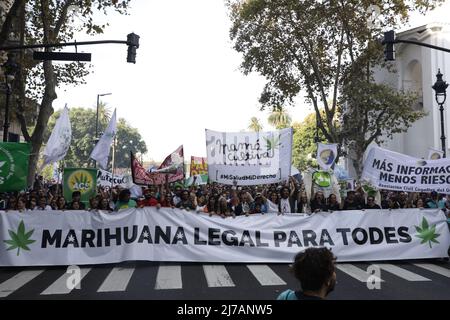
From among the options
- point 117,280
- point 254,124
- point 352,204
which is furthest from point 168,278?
point 254,124

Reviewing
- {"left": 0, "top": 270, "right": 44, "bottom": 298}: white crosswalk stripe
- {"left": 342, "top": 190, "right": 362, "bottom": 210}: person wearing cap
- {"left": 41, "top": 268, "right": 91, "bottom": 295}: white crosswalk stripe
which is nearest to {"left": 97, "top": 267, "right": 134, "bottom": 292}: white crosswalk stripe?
{"left": 41, "top": 268, "right": 91, "bottom": 295}: white crosswalk stripe

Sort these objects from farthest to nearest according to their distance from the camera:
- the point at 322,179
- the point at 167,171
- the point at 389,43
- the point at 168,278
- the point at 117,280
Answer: the point at 322,179, the point at 167,171, the point at 389,43, the point at 168,278, the point at 117,280

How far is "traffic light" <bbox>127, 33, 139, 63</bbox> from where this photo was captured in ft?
42.7

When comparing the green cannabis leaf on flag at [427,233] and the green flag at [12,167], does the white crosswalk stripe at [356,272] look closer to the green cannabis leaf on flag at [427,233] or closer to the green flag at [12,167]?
the green cannabis leaf on flag at [427,233]

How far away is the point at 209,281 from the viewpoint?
302 inches

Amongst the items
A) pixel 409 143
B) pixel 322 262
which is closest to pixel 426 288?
pixel 322 262

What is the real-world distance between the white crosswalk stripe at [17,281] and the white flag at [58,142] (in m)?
4.58

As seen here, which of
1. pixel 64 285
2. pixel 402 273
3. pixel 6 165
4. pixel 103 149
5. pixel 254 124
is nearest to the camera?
pixel 64 285

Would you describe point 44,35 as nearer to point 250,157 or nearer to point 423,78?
point 250,157

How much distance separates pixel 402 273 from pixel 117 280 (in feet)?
17.6

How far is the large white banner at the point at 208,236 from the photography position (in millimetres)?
9203

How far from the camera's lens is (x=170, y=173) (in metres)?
14.8
